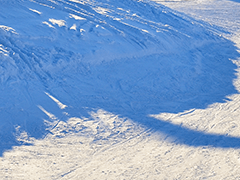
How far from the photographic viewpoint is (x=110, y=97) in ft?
20.9

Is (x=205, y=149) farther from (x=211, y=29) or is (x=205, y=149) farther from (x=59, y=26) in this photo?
(x=211, y=29)

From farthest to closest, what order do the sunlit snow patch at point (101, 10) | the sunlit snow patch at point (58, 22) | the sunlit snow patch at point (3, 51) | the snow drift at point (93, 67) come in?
the sunlit snow patch at point (101, 10) < the sunlit snow patch at point (58, 22) < the sunlit snow patch at point (3, 51) < the snow drift at point (93, 67)

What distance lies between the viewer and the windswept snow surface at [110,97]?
A: 15.1ft

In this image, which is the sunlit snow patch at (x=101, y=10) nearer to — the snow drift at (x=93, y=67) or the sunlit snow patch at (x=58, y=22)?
the snow drift at (x=93, y=67)

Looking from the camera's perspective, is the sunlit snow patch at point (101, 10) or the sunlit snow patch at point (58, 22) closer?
the sunlit snow patch at point (58, 22)

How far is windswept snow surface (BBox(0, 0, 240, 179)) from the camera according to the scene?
4.61 metres

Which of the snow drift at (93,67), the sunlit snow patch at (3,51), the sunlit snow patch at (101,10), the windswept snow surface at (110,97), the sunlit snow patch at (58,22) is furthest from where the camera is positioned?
the sunlit snow patch at (101,10)

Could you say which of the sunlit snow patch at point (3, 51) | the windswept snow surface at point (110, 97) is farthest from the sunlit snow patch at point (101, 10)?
the sunlit snow patch at point (3, 51)

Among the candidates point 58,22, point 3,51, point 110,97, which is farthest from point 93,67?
point 3,51

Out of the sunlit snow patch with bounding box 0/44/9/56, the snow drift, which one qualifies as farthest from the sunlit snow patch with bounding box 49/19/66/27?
the sunlit snow patch with bounding box 0/44/9/56

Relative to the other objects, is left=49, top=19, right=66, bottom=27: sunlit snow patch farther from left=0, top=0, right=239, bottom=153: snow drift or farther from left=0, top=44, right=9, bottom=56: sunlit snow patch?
Result: left=0, top=44, right=9, bottom=56: sunlit snow patch

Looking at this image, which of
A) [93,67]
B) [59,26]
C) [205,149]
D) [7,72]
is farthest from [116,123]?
[59,26]

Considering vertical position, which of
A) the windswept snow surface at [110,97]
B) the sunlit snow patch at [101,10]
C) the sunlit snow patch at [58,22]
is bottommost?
the windswept snow surface at [110,97]

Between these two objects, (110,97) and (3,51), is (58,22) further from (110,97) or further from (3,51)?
(110,97)
